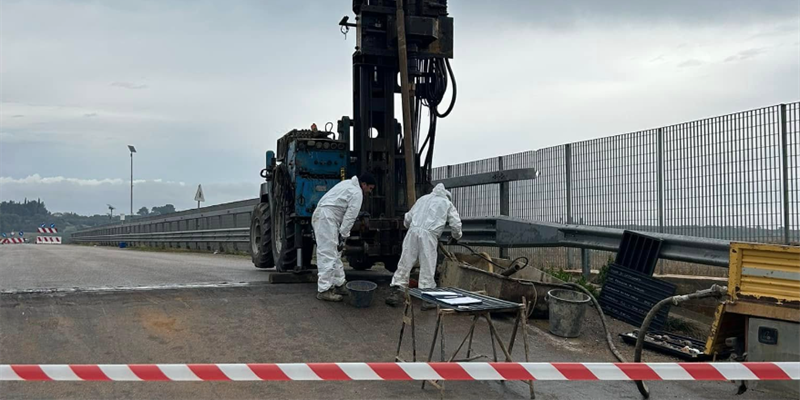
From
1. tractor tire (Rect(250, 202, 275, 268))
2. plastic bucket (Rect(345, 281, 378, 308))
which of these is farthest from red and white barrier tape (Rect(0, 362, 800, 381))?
tractor tire (Rect(250, 202, 275, 268))

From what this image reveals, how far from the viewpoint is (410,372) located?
371cm

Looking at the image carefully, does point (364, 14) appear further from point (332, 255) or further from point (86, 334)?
point (86, 334)

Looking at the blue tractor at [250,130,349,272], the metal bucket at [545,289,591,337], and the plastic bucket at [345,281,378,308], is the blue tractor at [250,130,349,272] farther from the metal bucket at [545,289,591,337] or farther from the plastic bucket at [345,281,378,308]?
the metal bucket at [545,289,591,337]

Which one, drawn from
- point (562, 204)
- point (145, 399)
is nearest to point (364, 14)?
point (562, 204)

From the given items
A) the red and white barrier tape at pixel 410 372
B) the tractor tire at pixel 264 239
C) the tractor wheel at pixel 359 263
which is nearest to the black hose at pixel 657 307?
the red and white barrier tape at pixel 410 372

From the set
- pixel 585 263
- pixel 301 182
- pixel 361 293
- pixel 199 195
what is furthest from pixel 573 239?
pixel 199 195

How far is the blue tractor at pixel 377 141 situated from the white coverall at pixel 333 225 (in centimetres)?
81

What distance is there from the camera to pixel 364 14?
9508mm

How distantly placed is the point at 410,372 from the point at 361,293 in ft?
14.0

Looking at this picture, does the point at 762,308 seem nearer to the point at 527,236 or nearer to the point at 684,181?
the point at 684,181

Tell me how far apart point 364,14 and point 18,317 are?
19.3 ft

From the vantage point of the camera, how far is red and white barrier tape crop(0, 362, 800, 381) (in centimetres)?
366

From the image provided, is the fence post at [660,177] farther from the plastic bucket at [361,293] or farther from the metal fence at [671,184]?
the plastic bucket at [361,293]

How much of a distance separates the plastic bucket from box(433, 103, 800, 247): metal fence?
4.25 meters
